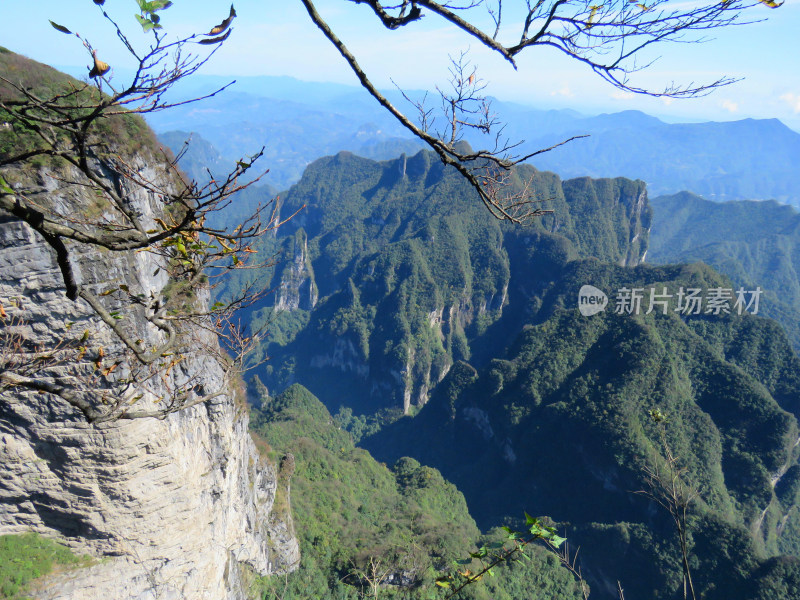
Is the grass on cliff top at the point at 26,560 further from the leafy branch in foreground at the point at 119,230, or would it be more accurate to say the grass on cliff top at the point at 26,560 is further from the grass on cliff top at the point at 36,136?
the grass on cliff top at the point at 36,136

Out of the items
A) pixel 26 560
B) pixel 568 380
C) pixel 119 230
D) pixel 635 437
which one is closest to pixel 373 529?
pixel 26 560

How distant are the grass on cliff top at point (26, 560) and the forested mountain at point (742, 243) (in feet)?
254

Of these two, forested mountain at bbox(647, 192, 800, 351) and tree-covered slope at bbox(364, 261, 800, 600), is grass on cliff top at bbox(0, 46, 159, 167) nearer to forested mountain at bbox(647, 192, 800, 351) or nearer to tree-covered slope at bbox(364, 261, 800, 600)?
tree-covered slope at bbox(364, 261, 800, 600)

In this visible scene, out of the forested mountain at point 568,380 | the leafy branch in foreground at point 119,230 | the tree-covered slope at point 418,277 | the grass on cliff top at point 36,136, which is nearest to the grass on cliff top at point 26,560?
the leafy branch in foreground at point 119,230

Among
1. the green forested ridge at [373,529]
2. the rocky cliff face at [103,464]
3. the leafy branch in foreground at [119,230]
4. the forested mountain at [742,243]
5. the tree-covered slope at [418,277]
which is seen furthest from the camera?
the forested mountain at [742,243]

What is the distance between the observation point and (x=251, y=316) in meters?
71.0

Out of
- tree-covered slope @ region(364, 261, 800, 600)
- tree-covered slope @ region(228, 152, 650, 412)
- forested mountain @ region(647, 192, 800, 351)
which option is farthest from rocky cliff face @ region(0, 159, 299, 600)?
forested mountain @ region(647, 192, 800, 351)

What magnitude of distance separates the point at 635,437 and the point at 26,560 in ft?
97.9

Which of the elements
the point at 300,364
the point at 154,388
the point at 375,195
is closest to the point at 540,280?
the point at 300,364

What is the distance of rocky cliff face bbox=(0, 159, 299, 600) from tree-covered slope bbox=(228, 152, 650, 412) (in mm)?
40958

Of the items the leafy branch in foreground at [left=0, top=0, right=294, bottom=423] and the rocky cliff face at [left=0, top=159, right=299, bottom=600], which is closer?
the leafy branch in foreground at [left=0, top=0, right=294, bottom=423]

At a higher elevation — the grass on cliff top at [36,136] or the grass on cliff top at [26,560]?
the grass on cliff top at [36,136]

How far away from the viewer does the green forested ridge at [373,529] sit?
60.0 ft

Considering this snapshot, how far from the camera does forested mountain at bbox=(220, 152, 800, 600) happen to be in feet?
87.5
